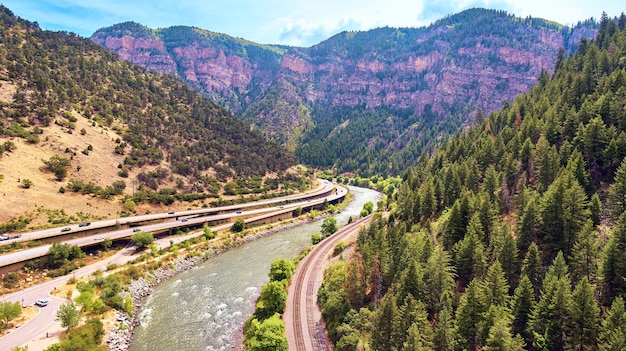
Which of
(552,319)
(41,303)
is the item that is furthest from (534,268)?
(41,303)

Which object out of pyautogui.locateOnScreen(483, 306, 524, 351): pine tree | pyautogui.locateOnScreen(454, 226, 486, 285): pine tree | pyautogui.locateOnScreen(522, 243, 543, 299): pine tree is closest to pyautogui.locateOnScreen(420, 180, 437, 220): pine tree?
pyautogui.locateOnScreen(454, 226, 486, 285): pine tree

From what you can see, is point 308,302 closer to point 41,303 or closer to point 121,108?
point 41,303

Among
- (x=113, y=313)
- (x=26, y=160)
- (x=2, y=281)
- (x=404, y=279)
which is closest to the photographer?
(x=404, y=279)

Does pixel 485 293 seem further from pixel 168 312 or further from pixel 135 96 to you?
pixel 135 96

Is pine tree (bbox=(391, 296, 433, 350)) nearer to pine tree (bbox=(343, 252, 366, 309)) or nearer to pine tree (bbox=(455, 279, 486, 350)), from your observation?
pine tree (bbox=(455, 279, 486, 350))

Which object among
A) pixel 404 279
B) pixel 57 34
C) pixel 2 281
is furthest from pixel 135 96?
pixel 404 279

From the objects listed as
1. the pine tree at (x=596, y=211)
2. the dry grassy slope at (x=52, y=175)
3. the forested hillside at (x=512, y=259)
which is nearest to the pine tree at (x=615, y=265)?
the forested hillside at (x=512, y=259)
